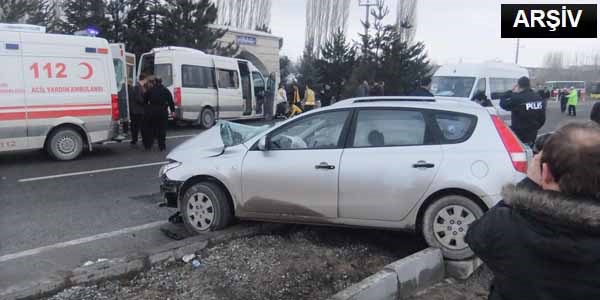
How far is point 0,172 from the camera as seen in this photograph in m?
9.02

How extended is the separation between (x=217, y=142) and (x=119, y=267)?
197 centimetres

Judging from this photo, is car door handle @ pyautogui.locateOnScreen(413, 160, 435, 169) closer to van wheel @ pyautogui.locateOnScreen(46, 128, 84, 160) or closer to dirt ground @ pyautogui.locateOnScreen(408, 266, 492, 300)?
dirt ground @ pyautogui.locateOnScreen(408, 266, 492, 300)

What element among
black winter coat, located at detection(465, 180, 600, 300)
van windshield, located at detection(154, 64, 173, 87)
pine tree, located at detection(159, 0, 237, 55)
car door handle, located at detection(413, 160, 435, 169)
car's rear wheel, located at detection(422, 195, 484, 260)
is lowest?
car's rear wheel, located at detection(422, 195, 484, 260)

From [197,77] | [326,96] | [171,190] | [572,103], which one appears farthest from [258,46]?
[171,190]

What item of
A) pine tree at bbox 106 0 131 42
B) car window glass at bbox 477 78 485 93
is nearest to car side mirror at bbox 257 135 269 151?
car window glass at bbox 477 78 485 93

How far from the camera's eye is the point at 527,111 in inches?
321

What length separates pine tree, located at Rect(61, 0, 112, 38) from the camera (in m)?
19.5

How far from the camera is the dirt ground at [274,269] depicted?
3879mm

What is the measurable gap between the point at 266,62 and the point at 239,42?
9.11ft

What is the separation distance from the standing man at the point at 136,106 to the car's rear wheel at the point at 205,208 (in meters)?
6.70

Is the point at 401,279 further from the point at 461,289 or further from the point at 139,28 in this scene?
the point at 139,28

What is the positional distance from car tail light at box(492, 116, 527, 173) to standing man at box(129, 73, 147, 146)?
28.5ft

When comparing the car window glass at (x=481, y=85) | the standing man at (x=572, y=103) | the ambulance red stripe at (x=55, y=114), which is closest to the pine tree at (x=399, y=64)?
the car window glass at (x=481, y=85)

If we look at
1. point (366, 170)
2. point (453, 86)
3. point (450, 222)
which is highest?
point (453, 86)
